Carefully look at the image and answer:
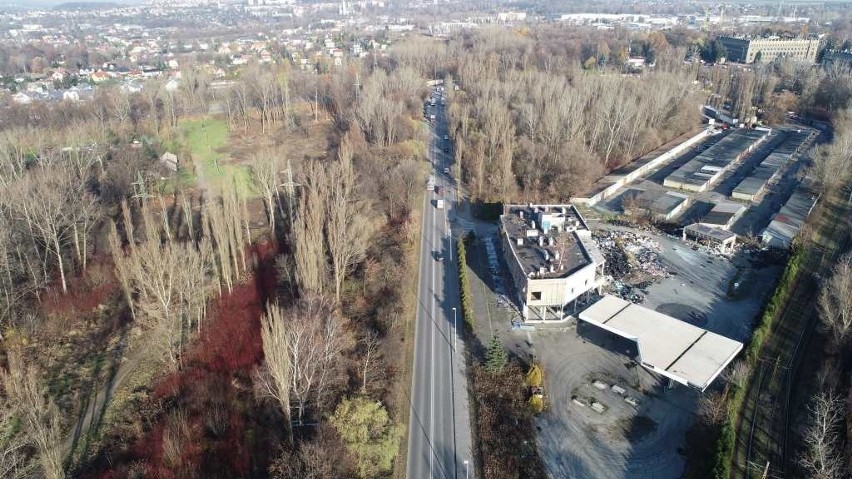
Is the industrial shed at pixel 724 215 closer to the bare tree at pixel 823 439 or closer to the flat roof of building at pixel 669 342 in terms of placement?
the flat roof of building at pixel 669 342

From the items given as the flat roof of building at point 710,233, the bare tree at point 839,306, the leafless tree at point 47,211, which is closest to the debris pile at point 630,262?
the flat roof of building at point 710,233

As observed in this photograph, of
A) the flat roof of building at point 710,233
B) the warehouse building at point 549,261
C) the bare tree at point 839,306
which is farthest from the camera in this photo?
the flat roof of building at point 710,233

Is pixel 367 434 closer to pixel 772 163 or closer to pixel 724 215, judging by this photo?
pixel 724 215

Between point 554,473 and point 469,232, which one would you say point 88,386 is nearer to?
point 554,473

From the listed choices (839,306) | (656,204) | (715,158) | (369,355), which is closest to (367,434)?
(369,355)

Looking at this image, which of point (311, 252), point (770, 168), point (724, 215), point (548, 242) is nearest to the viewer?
point (311, 252)

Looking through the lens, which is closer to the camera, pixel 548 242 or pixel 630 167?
pixel 548 242

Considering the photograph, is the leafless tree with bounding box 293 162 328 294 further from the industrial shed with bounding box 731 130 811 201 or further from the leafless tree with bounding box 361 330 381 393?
the industrial shed with bounding box 731 130 811 201
